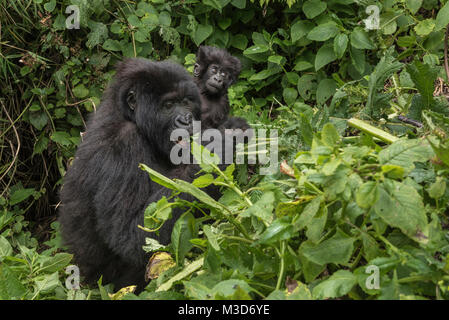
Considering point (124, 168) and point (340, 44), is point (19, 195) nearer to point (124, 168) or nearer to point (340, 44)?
point (124, 168)

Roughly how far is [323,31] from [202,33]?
1.09 metres

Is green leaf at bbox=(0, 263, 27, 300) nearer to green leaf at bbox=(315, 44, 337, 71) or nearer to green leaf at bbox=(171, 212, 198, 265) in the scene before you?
green leaf at bbox=(171, 212, 198, 265)

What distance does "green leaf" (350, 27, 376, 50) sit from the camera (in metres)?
3.95

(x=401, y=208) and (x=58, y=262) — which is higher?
(x=401, y=208)

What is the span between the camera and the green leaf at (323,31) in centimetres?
407

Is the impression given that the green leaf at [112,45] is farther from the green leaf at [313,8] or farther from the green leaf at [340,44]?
the green leaf at [340,44]

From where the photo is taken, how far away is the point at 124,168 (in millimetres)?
2584

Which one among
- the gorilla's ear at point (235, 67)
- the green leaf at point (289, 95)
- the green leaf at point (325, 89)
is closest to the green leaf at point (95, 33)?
the gorilla's ear at point (235, 67)

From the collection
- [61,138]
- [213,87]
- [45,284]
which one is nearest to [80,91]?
[61,138]

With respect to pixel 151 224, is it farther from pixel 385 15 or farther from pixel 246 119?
pixel 385 15

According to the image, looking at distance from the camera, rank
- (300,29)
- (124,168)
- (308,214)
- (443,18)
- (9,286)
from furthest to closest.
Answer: (300,29), (443,18), (124,168), (9,286), (308,214)

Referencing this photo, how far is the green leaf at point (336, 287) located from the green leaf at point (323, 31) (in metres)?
3.18

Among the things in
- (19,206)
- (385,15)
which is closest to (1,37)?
(19,206)
